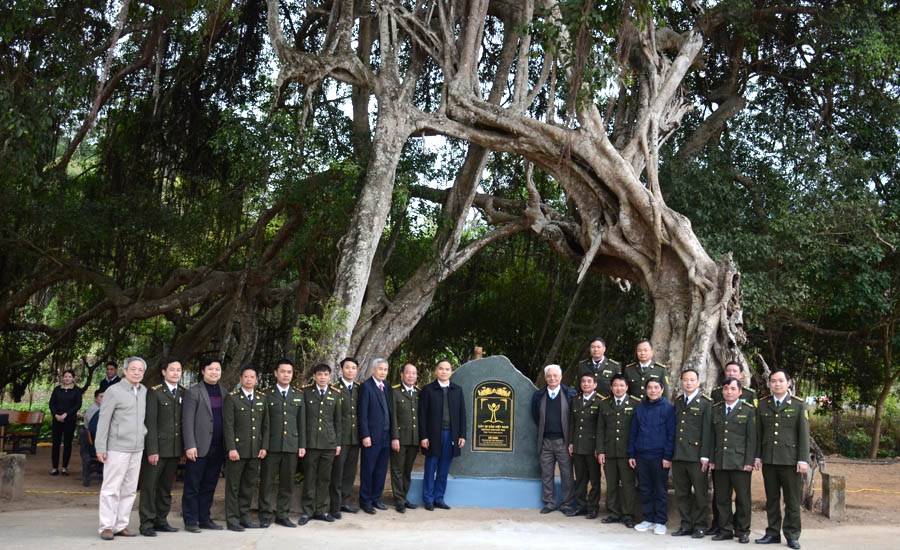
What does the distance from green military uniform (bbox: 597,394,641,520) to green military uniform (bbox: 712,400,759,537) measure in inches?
30.1

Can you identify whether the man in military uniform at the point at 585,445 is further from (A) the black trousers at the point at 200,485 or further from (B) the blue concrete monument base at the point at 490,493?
(A) the black trousers at the point at 200,485

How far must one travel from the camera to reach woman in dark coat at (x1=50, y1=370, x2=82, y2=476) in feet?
30.8

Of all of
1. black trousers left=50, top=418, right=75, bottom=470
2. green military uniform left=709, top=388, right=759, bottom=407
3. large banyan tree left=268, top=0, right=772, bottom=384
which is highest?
large banyan tree left=268, top=0, right=772, bottom=384

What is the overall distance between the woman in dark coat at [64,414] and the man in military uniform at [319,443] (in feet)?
12.7

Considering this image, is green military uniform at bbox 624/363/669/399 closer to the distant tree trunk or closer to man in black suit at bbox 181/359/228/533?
man in black suit at bbox 181/359/228/533

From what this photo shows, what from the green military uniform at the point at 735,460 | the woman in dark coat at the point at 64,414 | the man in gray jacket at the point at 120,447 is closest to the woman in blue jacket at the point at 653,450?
the green military uniform at the point at 735,460

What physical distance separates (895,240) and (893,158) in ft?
5.56

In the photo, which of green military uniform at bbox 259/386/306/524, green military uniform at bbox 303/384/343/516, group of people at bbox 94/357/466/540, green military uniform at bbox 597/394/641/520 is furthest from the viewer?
green military uniform at bbox 597/394/641/520

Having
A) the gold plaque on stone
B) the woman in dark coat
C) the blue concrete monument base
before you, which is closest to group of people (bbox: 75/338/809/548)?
the blue concrete monument base

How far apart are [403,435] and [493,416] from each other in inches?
38.3

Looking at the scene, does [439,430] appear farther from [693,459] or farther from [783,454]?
[783,454]

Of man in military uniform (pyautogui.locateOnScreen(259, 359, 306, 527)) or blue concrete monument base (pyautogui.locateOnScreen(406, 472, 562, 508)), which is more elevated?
man in military uniform (pyautogui.locateOnScreen(259, 359, 306, 527))

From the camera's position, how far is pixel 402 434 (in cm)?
767

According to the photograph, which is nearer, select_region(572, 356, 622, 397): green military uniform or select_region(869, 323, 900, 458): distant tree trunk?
select_region(572, 356, 622, 397): green military uniform
